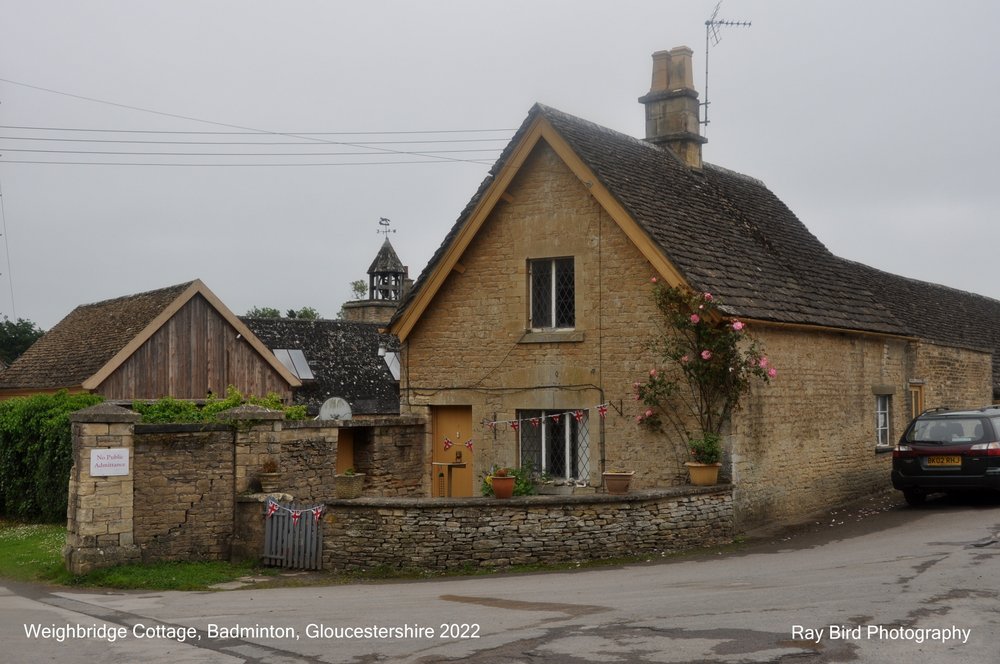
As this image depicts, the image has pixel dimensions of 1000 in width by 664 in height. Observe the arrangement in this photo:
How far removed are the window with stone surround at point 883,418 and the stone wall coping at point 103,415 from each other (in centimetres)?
1435

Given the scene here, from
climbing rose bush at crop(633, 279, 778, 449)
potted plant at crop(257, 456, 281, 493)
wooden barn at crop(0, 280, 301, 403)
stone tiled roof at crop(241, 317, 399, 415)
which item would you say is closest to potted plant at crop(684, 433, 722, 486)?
climbing rose bush at crop(633, 279, 778, 449)

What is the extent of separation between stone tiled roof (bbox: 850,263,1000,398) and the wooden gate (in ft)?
52.3

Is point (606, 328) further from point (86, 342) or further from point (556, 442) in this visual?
point (86, 342)

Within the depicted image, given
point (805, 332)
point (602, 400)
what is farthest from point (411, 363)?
point (805, 332)

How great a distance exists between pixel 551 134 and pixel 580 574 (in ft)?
25.5

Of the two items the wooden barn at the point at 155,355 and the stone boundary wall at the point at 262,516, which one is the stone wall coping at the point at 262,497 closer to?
the stone boundary wall at the point at 262,516

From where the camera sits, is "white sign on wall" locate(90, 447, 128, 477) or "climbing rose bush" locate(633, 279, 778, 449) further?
"climbing rose bush" locate(633, 279, 778, 449)

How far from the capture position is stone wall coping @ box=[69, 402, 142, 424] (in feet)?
46.2

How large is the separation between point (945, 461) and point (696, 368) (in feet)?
15.6

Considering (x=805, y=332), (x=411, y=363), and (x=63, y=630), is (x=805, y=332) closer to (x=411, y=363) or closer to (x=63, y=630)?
(x=411, y=363)

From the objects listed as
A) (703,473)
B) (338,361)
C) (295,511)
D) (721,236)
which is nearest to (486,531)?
(295,511)

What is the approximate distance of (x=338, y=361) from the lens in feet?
123

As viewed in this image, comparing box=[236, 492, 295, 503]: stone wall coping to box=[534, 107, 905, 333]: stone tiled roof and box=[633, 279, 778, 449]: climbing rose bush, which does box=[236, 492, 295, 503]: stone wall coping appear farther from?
box=[534, 107, 905, 333]: stone tiled roof

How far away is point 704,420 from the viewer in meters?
16.0
